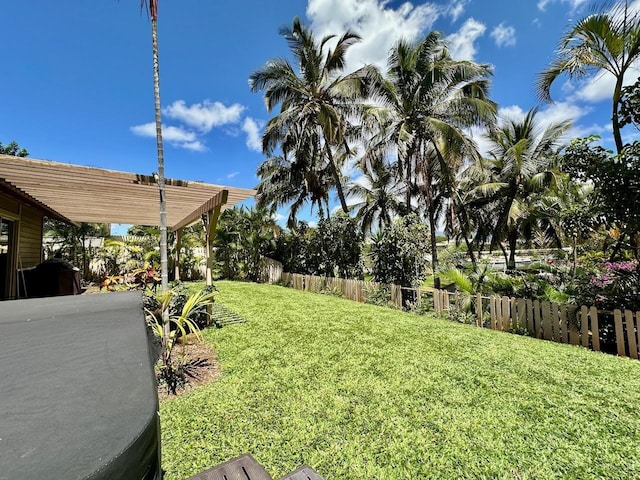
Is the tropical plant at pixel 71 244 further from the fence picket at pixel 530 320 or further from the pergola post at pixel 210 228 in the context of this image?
the fence picket at pixel 530 320

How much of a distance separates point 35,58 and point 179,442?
1204cm

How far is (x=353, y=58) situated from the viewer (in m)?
12.9

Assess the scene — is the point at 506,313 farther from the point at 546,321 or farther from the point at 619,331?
the point at 619,331

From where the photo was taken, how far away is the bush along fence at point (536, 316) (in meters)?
5.11

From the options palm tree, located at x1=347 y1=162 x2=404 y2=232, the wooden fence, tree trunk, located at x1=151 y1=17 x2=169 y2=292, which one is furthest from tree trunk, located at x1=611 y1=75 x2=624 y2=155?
palm tree, located at x1=347 y1=162 x2=404 y2=232

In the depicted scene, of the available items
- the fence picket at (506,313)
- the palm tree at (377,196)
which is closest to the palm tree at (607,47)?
the fence picket at (506,313)

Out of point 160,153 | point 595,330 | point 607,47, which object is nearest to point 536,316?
point 595,330

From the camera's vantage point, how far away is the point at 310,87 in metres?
13.0

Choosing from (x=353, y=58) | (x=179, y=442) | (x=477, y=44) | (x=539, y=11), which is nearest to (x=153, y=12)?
(x=179, y=442)

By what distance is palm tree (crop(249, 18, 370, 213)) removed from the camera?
1226cm

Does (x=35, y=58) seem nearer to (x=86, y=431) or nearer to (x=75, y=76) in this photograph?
(x=75, y=76)

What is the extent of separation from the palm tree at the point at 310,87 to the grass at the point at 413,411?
9331 mm

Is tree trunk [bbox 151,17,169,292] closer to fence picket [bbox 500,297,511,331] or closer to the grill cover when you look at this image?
the grill cover

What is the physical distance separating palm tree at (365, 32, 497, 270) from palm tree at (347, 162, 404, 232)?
273 inches
